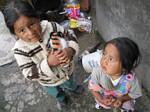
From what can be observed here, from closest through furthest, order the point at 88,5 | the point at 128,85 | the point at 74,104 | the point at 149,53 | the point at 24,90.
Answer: the point at 128,85, the point at 149,53, the point at 74,104, the point at 24,90, the point at 88,5

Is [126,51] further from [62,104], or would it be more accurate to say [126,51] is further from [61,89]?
[62,104]

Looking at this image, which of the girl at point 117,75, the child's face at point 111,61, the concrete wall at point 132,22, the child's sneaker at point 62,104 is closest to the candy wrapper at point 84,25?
the concrete wall at point 132,22

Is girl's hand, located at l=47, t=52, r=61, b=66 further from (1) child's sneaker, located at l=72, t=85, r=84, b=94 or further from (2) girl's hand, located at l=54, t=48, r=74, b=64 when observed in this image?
(1) child's sneaker, located at l=72, t=85, r=84, b=94

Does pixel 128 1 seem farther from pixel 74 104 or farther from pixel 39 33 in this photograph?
pixel 74 104

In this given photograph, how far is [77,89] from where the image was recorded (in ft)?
9.12

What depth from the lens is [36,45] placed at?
2008mm

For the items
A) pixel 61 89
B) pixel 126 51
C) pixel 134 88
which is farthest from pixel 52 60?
pixel 61 89

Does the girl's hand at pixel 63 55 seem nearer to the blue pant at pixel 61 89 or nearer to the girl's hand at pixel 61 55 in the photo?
the girl's hand at pixel 61 55

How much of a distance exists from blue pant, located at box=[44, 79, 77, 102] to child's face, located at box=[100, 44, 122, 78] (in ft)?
2.57

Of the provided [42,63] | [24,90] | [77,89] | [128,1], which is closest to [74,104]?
[77,89]

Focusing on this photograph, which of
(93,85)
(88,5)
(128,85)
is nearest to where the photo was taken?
(128,85)

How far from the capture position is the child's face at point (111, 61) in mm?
1739

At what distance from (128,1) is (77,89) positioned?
1.05 meters

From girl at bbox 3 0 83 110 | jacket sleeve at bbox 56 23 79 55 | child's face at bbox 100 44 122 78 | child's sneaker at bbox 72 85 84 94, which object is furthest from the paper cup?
child's face at bbox 100 44 122 78
